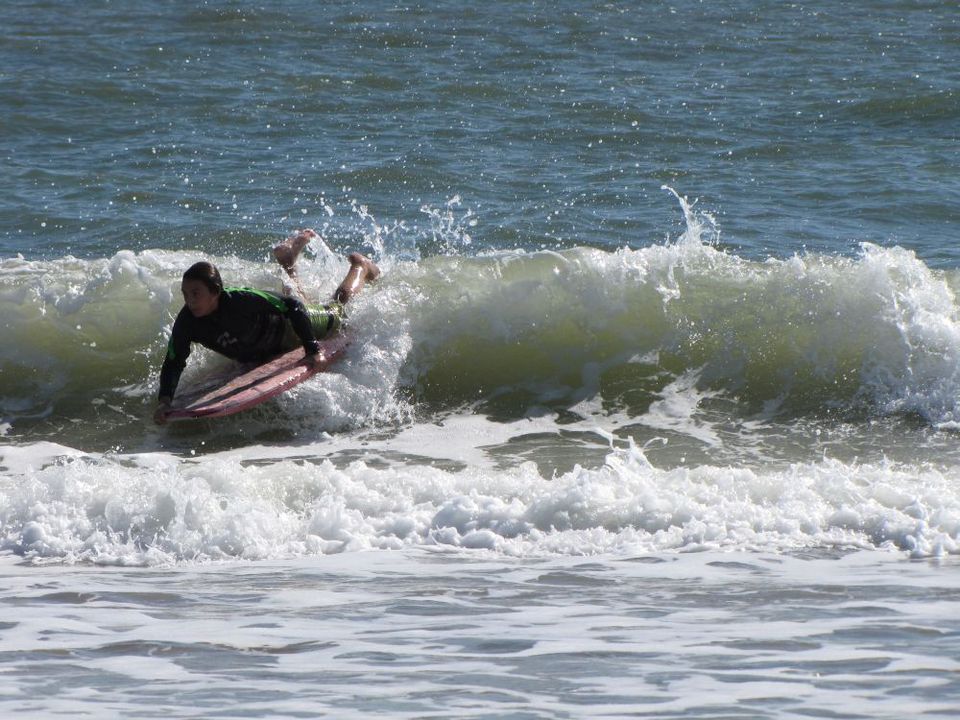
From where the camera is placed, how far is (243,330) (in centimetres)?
843

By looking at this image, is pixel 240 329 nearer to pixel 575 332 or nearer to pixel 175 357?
pixel 175 357

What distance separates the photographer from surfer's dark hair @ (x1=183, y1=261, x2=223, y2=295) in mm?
7855

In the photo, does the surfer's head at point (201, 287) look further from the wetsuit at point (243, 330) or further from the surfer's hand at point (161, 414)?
the surfer's hand at point (161, 414)

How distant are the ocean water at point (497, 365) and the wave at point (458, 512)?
24mm

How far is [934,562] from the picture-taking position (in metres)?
5.96

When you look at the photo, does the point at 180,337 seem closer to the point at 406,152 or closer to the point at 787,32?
the point at 406,152

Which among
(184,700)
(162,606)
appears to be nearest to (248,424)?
(162,606)

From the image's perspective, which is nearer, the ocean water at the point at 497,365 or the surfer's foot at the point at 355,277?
the ocean water at the point at 497,365

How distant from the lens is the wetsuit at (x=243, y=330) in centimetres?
807

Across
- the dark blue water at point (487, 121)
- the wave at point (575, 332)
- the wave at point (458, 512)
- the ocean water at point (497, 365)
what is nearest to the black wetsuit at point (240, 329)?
the ocean water at point (497, 365)

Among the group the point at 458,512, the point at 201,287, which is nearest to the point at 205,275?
the point at 201,287

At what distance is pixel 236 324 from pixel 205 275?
0.57m

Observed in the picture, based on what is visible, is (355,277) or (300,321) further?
(355,277)

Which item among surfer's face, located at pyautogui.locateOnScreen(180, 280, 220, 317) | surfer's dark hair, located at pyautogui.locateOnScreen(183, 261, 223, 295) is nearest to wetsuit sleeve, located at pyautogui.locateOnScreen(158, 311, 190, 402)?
surfer's face, located at pyautogui.locateOnScreen(180, 280, 220, 317)
